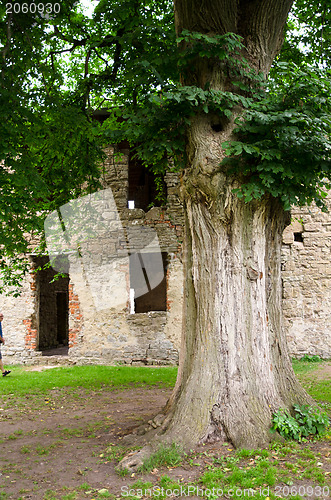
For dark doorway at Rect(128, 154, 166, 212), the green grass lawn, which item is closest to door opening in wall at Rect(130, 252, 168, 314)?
dark doorway at Rect(128, 154, 166, 212)

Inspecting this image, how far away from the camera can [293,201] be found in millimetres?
4219

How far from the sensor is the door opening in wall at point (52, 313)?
14003 millimetres

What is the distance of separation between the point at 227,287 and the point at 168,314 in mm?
5823

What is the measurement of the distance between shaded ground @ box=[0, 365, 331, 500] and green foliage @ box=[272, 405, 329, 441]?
15cm

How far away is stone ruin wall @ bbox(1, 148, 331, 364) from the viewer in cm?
984

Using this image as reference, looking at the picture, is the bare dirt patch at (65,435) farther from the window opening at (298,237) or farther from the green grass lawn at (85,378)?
the window opening at (298,237)

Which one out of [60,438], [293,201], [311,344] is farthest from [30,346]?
[293,201]

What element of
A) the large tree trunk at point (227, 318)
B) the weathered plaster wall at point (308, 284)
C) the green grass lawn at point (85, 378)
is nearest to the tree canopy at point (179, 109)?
the large tree trunk at point (227, 318)

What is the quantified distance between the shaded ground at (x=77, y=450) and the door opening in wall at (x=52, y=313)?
7171 mm

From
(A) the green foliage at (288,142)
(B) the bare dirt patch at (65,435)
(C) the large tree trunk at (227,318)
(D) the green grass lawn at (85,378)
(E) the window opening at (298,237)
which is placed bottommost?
(D) the green grass lawn at (85,378)

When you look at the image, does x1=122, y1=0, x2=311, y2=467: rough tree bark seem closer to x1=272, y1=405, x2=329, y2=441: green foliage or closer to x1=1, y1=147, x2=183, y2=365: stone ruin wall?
x1=272, y1=405, x2=329, y2=441: green foliage

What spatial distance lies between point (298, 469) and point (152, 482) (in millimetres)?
1303

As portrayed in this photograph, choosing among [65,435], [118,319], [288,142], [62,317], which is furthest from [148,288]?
[288,142]

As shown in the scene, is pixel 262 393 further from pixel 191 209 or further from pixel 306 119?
pixel 306 119
